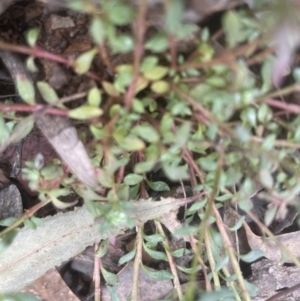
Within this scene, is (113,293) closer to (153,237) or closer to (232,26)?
(153,237)

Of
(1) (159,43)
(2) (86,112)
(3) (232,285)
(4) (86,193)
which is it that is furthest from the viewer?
(3) (232,285)

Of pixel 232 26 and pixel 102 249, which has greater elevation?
pixel 232 26

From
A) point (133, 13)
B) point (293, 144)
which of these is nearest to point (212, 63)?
point (133, 13)

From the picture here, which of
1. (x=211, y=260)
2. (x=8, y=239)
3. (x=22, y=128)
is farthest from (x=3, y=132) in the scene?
(x=211, y=260)

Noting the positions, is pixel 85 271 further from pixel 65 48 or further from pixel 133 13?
pixel 133 13

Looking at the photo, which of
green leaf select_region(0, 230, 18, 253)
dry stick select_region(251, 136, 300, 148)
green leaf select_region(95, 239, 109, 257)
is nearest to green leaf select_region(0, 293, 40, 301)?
green leaf select_region(0, 230, 18, 253)

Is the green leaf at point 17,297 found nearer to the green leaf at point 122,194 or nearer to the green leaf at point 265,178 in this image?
the green leaf at point 122,194
